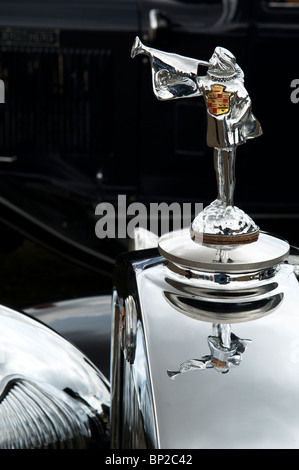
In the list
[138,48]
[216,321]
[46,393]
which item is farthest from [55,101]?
[216,321]

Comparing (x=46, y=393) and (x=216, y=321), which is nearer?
(x=216, y=321)

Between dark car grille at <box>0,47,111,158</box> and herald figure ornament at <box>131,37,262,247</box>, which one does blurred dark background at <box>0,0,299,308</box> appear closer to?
dark car grille at <box>0,47,111,158</box>

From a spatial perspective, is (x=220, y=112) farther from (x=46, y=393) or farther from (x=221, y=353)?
(x=46, y=393)

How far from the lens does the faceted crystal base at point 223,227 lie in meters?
0.86

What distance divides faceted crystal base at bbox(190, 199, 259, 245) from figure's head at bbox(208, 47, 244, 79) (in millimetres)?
170

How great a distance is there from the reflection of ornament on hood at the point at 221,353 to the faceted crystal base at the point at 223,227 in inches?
4.6

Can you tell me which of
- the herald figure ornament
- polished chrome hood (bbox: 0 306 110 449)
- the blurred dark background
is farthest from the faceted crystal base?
the blurred dark background

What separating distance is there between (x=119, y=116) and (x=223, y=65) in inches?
101

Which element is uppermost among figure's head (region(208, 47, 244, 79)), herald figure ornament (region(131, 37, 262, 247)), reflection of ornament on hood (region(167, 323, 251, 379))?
figure's head (region(208, 47, 244, 79))

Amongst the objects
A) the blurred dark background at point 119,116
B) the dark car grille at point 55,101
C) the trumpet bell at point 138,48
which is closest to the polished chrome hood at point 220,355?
the trumpet bell at point 138,48

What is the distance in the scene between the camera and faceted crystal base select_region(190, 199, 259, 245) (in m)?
0.86

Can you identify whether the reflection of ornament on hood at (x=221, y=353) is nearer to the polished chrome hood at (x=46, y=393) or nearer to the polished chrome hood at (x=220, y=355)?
the polished chrome hood at (x=220, y=355)

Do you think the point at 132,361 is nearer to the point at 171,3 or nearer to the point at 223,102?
the point at 223,102

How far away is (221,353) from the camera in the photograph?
0.79 metres
